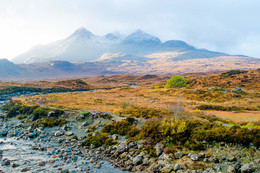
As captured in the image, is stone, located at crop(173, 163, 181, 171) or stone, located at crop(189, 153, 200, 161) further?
stone, located at crop(189, 153, 200, 161)

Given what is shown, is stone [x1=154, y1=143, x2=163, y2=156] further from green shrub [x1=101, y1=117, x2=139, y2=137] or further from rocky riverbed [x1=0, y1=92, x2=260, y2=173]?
green shrub [x1=101, y1=117, x2=139, y2=137]

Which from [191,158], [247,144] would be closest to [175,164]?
[191,158]

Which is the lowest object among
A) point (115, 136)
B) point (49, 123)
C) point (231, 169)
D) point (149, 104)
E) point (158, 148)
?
point (49, 123)

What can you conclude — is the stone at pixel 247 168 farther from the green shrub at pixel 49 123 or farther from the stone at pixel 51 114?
the stone at pixel 51 114

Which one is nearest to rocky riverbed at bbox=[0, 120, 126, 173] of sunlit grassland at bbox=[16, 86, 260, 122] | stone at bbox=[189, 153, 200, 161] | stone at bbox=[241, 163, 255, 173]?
stone at bbox=[189, 153, 200, 161]

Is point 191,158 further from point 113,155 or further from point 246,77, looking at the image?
point 246,77

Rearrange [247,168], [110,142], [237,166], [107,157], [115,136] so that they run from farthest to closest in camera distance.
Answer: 1. [115,136]
2. [110,142]
3. [107,157]
4. [237,166]
5. [247,168]

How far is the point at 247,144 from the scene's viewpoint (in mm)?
14406

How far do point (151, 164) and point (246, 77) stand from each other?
79947 mm

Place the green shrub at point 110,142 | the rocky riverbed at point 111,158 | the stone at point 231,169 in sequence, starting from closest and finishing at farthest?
the stone at point 231,169
the rocky riverbed at point 111,158
the green shrub at point 110,142

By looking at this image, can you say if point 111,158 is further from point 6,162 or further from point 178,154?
point 6,162

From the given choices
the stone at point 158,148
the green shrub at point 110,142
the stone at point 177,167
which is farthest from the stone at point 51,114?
the stone at point 177,167

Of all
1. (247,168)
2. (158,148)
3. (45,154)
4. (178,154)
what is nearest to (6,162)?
(45,154)

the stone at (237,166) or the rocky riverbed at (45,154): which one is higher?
the stone at (237,166)
